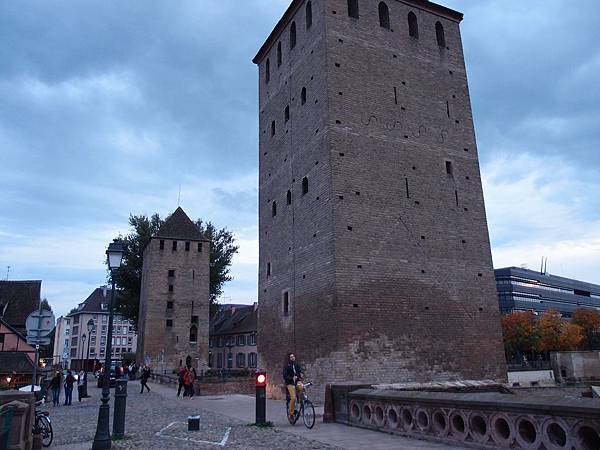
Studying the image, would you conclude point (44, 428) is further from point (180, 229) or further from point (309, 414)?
point (180, 229)

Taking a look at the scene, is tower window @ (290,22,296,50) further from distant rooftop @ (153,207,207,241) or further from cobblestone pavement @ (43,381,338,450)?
distant rooftop @ (153,207,207,241)

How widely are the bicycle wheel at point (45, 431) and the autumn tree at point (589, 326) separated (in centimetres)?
7289

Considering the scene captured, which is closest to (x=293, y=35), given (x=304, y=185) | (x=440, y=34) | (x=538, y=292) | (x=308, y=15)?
(x=308, y=15)

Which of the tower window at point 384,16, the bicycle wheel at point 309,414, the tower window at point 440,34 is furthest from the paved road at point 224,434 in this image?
the tower window at point 440,34

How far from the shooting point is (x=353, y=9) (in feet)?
73.6

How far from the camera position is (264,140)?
26047 millimetres

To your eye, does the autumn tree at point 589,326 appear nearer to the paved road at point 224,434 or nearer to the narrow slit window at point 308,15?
the narrow slit window at point 308,15

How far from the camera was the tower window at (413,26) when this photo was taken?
23.7m

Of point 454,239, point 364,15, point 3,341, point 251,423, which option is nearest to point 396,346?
point 454,239

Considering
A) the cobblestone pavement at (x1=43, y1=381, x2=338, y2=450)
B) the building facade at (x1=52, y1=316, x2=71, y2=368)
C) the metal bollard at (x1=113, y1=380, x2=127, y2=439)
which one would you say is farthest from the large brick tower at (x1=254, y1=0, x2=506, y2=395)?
the building facade at (x1=52, y1=316, x2=71, y2=368)

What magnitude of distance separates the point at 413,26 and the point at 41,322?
69.7 feet

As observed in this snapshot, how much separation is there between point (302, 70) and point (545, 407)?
18961mm

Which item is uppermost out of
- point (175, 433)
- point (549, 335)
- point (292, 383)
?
point (549, 335)

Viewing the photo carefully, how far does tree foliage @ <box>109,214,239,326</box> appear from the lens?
47875mm
